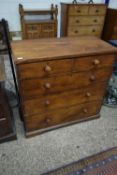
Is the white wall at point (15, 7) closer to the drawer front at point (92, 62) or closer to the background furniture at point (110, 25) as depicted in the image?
the background furniture at point (110, 25)

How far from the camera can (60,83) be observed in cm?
120

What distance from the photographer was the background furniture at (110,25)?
9.35ft

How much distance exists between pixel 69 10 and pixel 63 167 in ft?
7.76

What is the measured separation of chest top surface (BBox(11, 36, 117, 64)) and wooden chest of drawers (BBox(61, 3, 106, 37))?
149 centimetres

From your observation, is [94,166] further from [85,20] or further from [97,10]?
[97,10]

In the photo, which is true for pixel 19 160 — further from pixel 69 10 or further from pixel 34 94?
pixel 69 10

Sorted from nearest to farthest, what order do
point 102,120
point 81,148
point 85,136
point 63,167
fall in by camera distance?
point 63,167
point 81,148
point 85,136
point 102,120

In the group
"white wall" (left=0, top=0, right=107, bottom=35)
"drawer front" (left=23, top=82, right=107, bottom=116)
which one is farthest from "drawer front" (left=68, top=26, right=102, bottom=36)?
"drawer front" (left=23, top=82, right=107, bottom=116)

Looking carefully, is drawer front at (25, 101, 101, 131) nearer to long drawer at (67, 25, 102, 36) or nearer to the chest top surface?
the chest top surface

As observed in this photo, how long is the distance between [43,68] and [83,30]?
2.14 metres

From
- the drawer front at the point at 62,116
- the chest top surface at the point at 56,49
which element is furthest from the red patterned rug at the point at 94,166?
the chest top surface at the point at 56,49

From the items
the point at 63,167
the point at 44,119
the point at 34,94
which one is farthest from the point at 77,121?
the point at 34,94

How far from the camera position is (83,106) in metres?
1.48

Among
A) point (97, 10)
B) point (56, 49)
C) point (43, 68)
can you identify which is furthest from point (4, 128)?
point (97, 10)
